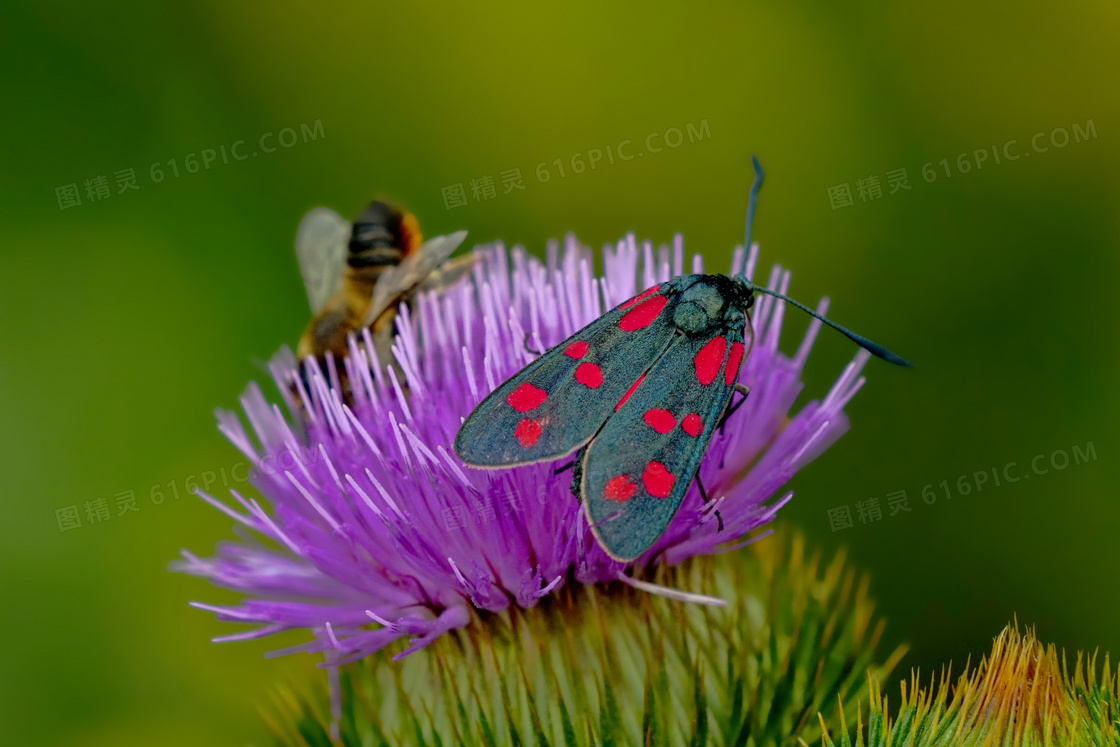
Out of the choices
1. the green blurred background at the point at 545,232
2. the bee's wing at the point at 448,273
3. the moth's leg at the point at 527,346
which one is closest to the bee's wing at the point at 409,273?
the bee's wing at the point at 448,273

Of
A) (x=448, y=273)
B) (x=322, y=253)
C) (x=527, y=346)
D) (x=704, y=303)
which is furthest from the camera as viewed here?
(x=322, y=253)

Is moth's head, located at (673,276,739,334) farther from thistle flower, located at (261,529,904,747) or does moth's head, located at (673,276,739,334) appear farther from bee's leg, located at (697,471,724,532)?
thistle flower, located at (261,529,904,747)

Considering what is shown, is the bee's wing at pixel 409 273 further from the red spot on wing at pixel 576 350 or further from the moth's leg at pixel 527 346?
the red spot on wing at pixel 576 350

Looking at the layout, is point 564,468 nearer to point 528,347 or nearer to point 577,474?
point 577,474

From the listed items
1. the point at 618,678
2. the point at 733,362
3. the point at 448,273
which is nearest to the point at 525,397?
the point at 733,362

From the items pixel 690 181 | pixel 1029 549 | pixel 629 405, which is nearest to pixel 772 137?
pixel 690 181

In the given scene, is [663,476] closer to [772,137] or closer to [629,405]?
[629,405]

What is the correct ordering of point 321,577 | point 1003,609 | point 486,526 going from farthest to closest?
point 1003,609 < point 321,577 < point 486,526
